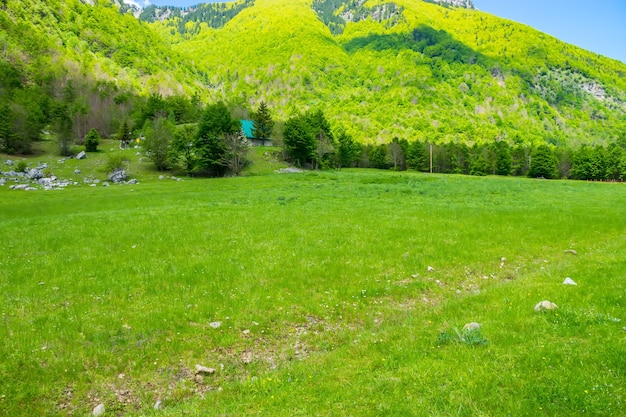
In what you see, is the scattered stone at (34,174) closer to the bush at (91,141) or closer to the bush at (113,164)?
the bush at (113,164)

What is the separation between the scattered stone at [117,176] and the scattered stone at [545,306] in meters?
90.9

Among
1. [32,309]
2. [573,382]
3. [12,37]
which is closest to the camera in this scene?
[573,382]

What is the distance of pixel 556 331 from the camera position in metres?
8.20

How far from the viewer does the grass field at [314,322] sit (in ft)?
21.5

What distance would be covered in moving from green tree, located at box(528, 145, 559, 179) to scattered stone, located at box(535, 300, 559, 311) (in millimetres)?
147913

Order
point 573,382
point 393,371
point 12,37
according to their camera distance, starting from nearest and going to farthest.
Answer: point 573,382 → point 393,371 → point 12,37

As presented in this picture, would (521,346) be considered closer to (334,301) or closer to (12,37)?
(334,301)

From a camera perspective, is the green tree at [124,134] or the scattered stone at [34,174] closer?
the scattered stone at [34,174]

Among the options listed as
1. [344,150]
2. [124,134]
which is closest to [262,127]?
[344,150]

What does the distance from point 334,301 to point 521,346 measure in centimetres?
628

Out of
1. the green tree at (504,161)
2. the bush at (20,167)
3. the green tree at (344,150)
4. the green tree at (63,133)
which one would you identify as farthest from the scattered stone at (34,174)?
the green tree at (504,161)

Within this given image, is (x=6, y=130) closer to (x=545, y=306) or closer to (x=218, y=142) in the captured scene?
(x=218, y=142)

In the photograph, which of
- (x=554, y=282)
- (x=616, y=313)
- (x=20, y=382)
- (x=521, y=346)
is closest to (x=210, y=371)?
(x=20, y=382)

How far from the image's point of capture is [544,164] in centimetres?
13125
